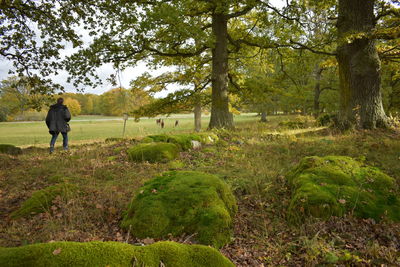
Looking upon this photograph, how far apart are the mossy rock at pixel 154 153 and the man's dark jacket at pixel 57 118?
4.40 meters

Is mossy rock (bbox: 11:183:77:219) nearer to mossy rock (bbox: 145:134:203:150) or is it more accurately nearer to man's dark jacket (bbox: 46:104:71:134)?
mossy rock (bbox: 145:134:203:150)

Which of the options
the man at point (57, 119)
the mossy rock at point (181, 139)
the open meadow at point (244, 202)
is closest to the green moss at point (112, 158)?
the open meadow at point (244, 202)

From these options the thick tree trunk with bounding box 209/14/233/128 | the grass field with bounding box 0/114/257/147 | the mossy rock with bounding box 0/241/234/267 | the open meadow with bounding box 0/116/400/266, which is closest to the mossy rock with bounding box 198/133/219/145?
the open meadow with bounding box 0/116/400/266

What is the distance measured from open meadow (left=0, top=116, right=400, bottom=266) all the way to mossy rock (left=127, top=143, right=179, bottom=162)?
235mm

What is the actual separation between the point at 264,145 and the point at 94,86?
23.3 ft

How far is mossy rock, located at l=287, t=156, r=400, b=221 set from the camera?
377 centimetres

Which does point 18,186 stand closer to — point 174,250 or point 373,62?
point 174,250

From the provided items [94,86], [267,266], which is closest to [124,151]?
[94,86]

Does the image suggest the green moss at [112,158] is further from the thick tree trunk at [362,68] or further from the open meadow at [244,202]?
the thick tree trunk at [362,68]

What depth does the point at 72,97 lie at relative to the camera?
8856cm

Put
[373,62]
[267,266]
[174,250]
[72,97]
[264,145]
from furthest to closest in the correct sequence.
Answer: [72,97] → [373,62] → [264,145] → [267,266] → [174,250]

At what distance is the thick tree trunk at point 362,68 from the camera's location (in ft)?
31.3

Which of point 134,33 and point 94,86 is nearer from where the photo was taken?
point 94,86

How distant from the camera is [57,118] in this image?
34.2 ft
